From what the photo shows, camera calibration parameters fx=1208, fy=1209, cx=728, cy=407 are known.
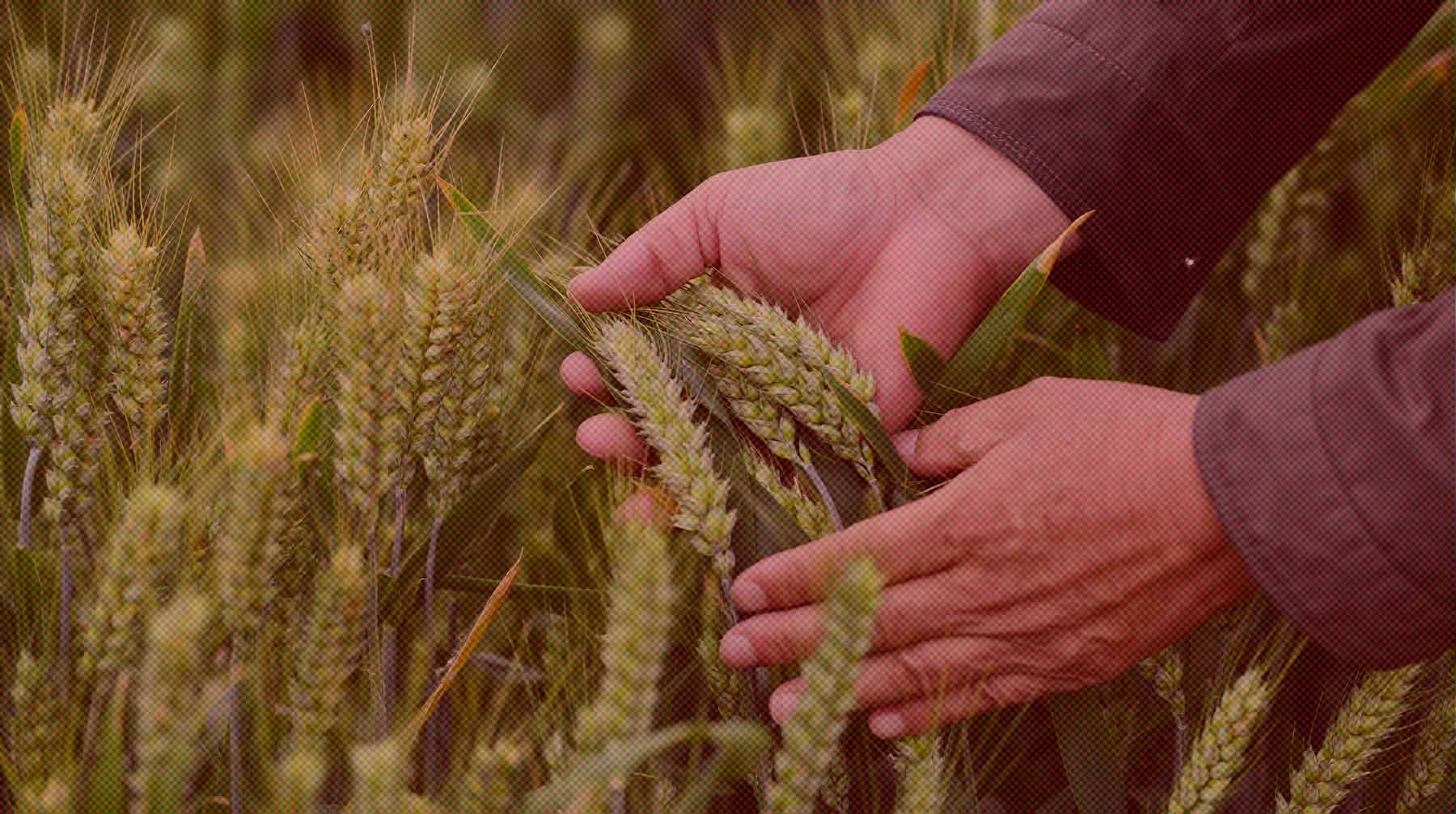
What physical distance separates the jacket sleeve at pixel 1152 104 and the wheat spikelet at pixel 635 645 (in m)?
0.53

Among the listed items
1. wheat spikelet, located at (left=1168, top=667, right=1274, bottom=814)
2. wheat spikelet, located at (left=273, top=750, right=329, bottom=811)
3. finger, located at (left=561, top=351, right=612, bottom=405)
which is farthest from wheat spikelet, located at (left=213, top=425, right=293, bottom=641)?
wheat spikelet, located at (left=1168, top=667, right=1274, bottom=814)

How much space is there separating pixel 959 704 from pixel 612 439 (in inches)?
10.6

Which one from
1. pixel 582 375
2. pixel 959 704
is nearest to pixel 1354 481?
pixel 959 704

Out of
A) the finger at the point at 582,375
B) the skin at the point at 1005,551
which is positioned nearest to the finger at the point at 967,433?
the skin at the point at 1005,551

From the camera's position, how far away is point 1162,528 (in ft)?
2.28

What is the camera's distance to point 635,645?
1.65 feet

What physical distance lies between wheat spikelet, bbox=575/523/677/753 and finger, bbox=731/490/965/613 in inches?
7.3

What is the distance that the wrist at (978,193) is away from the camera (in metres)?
0.91

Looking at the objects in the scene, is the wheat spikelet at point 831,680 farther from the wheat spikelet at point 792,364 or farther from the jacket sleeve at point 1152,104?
the jacket sleeve at point 1152,104

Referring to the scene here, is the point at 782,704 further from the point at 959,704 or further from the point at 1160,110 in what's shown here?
the point at 1160,110

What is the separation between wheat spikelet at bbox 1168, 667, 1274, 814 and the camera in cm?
63

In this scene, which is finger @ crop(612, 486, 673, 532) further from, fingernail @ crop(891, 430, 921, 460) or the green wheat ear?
fingernail @ crop(891, 430, 921, 460)

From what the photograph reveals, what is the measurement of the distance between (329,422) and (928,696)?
0.39 m

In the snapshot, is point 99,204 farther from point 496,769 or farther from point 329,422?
point 496,769
